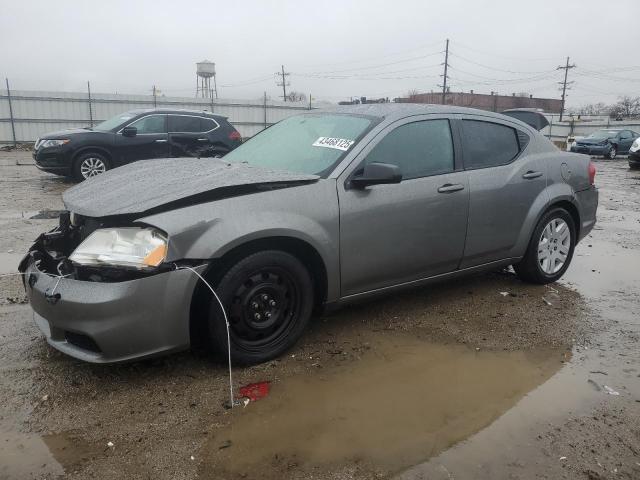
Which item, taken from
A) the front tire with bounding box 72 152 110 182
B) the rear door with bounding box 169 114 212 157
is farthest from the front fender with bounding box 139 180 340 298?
the front tire with bounding box 72 152 110 182

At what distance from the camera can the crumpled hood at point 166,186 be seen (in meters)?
2.84

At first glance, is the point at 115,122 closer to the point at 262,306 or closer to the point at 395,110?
the point at 395,110

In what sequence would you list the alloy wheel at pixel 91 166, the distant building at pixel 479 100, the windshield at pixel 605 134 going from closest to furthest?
the alloy wheel at pixel 91 166 → the windshield at pixel 605 134 → the distant building at pixel 479 100

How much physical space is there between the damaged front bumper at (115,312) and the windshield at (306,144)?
1.17 m

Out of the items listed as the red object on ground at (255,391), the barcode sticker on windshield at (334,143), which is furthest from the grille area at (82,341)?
the barcode sticker on windshield at (334,143)

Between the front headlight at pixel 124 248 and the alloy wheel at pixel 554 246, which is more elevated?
the front headlight at pixel 124 248

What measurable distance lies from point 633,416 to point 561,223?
7.78ft

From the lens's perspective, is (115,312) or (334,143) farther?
(334,143)

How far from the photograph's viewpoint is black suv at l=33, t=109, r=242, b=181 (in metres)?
10.3

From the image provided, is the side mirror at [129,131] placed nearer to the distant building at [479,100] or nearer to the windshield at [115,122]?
the windshield at [115,122]

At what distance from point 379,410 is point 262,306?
0.90 m

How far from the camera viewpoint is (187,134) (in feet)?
36.3

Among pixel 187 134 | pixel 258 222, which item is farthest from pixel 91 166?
pixel 258 222

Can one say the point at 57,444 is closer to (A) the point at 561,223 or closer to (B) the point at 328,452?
(B) the point at 328,452
